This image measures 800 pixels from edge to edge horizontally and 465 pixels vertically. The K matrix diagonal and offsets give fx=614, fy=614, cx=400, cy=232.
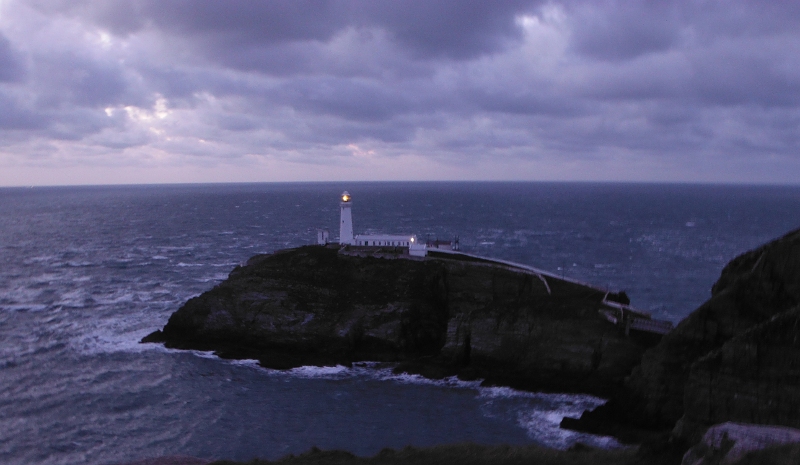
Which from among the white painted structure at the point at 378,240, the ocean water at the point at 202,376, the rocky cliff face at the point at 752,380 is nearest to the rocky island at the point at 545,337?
the rocky cliff face at the point at 752,380

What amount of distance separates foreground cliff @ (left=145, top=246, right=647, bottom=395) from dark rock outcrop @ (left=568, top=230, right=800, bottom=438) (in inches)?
203

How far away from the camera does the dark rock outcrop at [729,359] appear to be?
91.0 feet

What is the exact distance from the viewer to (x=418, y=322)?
53.5 metres

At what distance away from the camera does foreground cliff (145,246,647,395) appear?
152 feet

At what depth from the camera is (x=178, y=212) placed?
193250mm

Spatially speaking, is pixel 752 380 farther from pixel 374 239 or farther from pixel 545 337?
pixel 374 239

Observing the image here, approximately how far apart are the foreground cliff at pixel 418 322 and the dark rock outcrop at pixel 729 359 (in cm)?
516

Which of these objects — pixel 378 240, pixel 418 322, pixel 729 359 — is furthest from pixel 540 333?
pixel 378 240

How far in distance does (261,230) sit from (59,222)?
65224 mm

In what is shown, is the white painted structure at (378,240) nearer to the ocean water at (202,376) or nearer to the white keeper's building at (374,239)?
the white keeper's building at (374,239)

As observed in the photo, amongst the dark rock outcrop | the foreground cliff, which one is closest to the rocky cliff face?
the dark rock outcrop

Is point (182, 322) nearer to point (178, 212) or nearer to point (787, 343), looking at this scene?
A: point (787, 343)

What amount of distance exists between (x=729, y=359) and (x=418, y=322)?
93.0 feet

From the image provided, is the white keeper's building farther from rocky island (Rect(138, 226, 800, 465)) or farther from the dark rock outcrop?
the dark rock outcrop
